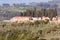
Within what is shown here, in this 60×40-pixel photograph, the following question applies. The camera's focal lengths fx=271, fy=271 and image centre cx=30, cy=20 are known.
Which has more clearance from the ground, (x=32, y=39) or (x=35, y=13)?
(x=32, y=39)

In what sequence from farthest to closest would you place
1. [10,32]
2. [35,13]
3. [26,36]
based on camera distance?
1. [35,13]
2. [10,32]
3. [26,36]

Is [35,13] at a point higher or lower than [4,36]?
lower

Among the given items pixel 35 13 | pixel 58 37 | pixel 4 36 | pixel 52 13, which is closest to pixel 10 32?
pixel 4 36

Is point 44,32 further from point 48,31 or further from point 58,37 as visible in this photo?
point 58,37

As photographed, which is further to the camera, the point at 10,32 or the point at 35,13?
the point at 35,13

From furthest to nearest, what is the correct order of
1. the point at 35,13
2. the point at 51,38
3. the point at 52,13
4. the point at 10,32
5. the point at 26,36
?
1. the point at 35,13
2. the point at 52,13
3. the point at 10,32
4. the point at 26,36
5. the point at 51,38

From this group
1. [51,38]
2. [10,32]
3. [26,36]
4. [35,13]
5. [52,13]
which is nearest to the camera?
[51,38]

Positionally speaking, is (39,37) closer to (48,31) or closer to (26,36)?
(26,36)

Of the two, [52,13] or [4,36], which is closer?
[4,36]

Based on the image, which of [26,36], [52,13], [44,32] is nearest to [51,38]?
[26,36]
